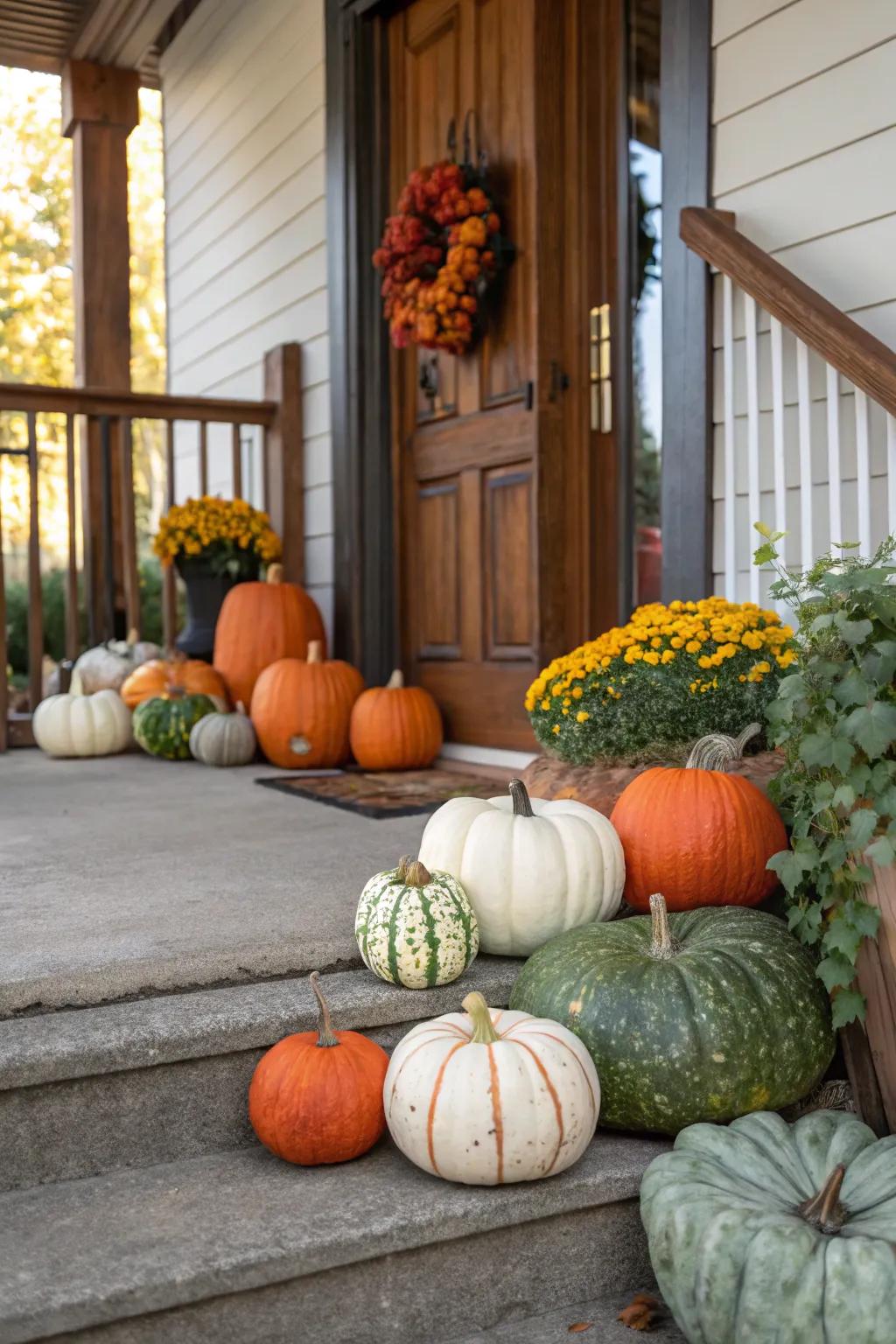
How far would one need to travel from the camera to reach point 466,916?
5.90 ft

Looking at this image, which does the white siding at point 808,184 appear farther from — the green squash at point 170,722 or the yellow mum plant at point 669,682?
the green squash at point 170,722

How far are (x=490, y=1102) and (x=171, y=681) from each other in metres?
3.05

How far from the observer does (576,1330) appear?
141 cm

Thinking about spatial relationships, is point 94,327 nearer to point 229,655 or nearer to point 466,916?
point 229,655

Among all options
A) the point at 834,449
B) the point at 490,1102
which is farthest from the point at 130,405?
the point at 490,1102

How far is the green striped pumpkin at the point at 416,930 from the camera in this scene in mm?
1737

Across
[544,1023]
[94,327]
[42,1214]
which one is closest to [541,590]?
[544,1023]

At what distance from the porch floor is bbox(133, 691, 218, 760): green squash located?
50 centimetres

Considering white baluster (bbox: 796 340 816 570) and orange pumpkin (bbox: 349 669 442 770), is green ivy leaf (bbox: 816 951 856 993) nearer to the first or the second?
white baluster (bbox: 796 340 816 570)

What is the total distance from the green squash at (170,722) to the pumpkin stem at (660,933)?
2.63m

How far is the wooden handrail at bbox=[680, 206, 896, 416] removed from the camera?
7.25ft

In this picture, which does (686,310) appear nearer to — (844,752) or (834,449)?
(834,449)

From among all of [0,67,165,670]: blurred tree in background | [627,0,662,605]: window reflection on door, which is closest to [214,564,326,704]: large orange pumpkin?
[627,0,662,605]: window reflection on door

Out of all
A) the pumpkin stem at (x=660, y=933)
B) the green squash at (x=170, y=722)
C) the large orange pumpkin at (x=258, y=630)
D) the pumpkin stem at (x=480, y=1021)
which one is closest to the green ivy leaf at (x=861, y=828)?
the pumpkin stem at (x=660, y=933)
